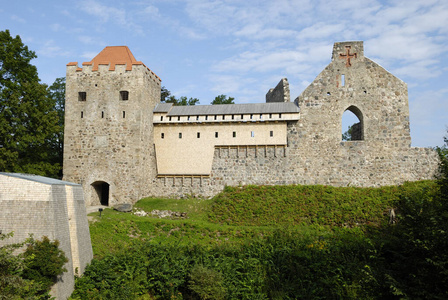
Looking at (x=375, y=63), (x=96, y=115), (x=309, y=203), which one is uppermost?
(x=375, y=63)

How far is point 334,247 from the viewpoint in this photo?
14.5 metres

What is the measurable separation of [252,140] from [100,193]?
12.2m

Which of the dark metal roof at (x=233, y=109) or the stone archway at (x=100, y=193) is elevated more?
the dark metal roof at (x=233, y=109)

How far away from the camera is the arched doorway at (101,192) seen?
2369cm

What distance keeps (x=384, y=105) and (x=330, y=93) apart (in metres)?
4.02

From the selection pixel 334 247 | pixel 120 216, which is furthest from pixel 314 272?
pixel 120 216

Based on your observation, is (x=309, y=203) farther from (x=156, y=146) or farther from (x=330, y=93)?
Result: (x=156, y=146)

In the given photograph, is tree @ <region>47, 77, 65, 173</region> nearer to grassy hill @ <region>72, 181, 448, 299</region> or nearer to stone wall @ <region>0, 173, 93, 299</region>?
grassy hill @ <region>72, 181, 448, 299</region>

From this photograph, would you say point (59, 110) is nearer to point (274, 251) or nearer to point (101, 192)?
point (101, 192)

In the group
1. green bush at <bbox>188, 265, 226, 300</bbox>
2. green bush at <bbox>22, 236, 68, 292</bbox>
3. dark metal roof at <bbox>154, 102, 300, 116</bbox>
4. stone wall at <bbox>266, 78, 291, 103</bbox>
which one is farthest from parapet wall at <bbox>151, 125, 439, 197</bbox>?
green bush at <bbox>22, 236, 68, 292</bbox>

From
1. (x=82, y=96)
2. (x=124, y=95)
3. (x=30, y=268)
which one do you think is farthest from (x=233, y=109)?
(x=30, y=268)

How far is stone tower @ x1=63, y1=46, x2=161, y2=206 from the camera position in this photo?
2289 centimetres

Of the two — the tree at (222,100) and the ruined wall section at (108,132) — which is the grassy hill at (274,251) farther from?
the tree at (222,100)

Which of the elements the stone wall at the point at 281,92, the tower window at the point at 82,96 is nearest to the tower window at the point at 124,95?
the tower window at the point at 82,96
